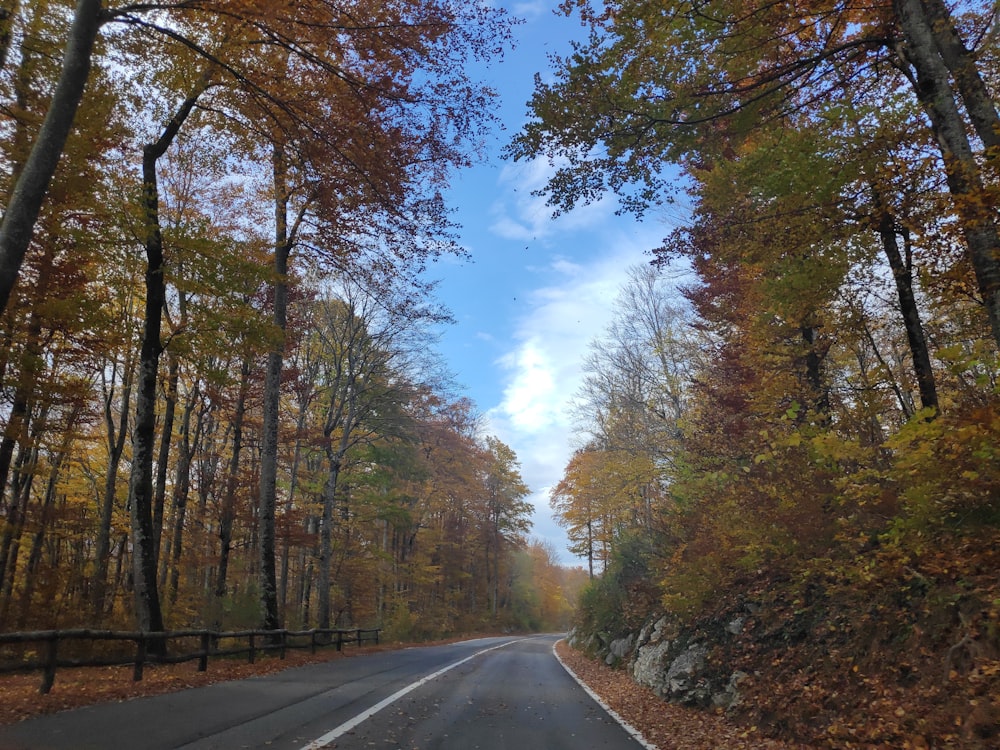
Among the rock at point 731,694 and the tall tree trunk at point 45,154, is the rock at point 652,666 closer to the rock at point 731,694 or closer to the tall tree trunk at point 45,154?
the rock at point 731,694

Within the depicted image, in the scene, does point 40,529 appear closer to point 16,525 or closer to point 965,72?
point 16,525

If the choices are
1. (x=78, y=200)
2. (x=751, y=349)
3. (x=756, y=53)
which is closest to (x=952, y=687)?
(x=756, y=53)

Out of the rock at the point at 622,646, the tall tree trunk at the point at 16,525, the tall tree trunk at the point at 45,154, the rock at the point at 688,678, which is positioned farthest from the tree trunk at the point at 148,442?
the rock at the point at 622,646

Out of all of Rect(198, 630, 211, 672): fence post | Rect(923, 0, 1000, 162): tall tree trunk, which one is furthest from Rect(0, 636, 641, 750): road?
Rect(923, 0, 1000, 162): tall tree trunk

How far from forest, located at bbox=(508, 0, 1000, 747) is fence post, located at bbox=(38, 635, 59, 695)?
844 centimetres

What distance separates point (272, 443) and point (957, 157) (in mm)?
14385

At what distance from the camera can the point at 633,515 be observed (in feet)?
94.4

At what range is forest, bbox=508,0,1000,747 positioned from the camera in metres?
5.54

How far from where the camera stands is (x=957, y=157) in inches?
244

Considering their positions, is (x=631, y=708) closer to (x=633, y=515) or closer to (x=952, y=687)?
(x=952, y=687)

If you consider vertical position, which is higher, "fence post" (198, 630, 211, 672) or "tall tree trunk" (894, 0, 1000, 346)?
"tall tree trunk" (894, 0, 1000, 346)

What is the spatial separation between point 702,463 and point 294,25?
42.4ft

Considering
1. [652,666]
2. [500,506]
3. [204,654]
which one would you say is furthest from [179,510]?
[500,506]

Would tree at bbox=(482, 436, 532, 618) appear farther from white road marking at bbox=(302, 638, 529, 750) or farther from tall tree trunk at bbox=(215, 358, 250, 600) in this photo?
white road marking at bbox=(302, 638, 529, 750)
